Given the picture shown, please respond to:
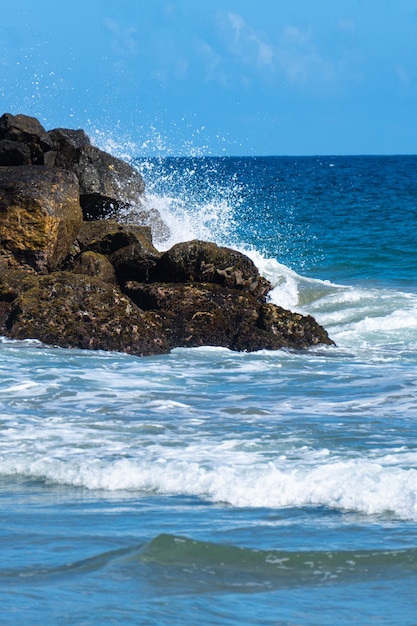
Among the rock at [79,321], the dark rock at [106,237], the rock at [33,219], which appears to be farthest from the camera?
the dark rock at [106,237]

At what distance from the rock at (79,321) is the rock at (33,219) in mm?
1148

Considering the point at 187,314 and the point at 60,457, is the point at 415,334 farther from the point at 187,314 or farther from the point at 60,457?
the point at 60,457

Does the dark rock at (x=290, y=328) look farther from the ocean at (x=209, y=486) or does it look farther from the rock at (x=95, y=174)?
the rock at (x=95, y=174)

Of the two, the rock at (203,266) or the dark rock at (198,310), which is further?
the rock at (203,266)

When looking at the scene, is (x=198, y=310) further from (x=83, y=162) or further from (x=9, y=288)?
(x=83, y=162)

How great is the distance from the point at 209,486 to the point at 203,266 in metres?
6.05

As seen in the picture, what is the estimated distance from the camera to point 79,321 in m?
9.62

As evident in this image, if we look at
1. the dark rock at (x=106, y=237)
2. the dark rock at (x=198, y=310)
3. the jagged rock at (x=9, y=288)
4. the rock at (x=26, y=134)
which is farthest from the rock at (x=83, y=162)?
the jagged rock at (x=9, y=288)

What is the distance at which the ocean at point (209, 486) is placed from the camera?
141 inches

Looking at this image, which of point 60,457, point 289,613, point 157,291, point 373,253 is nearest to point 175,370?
point 157,291

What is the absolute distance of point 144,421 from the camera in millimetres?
6691

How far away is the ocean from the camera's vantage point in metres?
3.57

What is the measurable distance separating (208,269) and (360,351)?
6.19 feet

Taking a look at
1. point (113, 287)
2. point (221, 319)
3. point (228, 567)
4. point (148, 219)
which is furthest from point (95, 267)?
point (228, 567)
